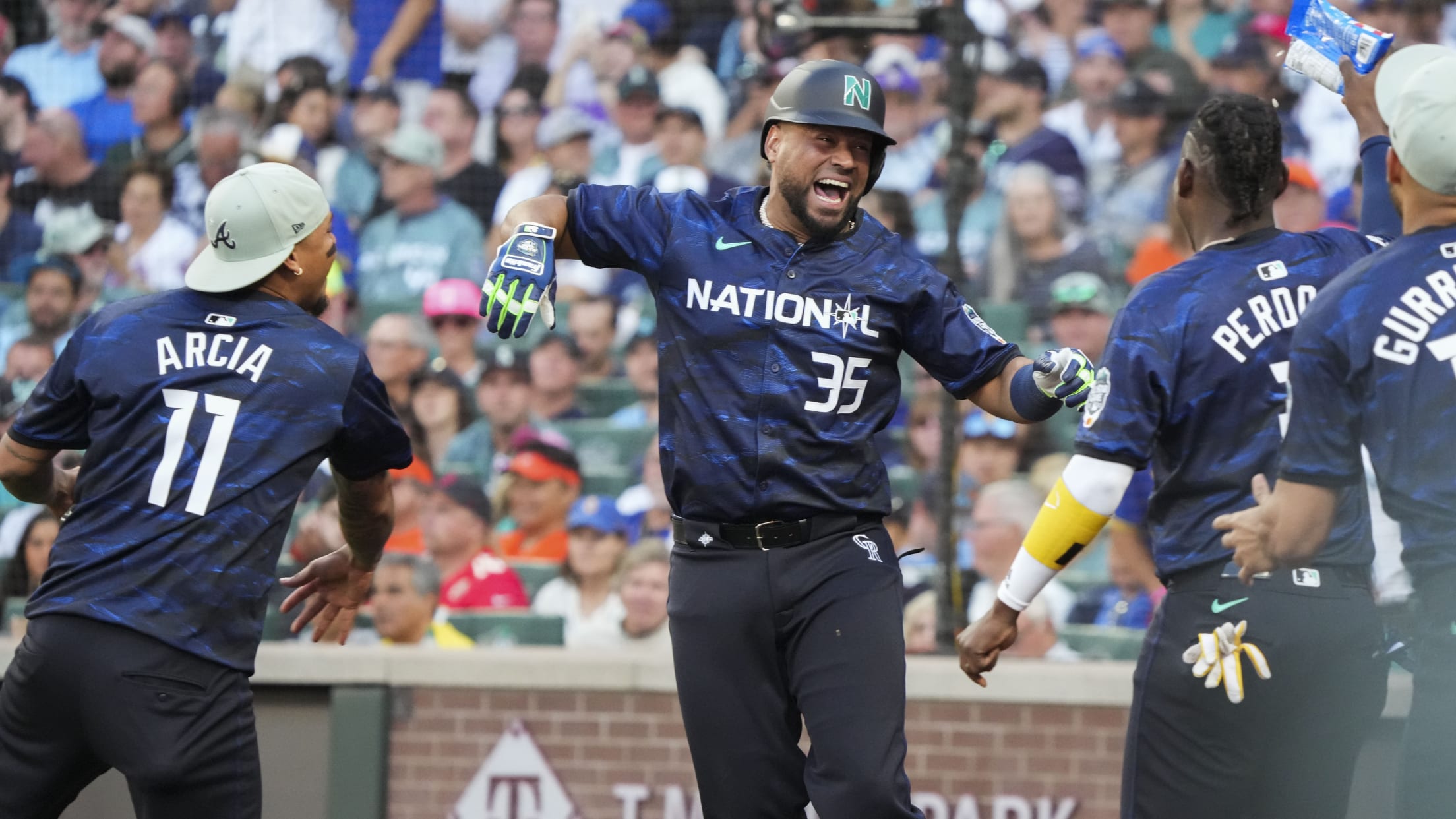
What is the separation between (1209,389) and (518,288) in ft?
5.24

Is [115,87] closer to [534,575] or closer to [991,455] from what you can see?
[534,575]

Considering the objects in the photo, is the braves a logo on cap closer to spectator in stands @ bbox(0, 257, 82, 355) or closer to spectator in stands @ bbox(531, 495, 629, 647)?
spectator in stands @ bbox(531, 495, 629, 647)

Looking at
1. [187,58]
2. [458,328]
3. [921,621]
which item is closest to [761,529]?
[921,621]

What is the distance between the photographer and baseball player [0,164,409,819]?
3.80m

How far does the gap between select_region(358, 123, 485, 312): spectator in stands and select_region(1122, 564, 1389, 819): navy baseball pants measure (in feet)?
19.4

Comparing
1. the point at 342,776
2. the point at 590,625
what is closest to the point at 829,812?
the point at 342,776

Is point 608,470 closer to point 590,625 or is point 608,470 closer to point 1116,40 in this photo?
point 590,625

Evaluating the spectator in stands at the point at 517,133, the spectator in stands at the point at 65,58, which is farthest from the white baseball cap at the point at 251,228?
the spectator in stands at the point at 65,58

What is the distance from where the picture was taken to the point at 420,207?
9312 mm

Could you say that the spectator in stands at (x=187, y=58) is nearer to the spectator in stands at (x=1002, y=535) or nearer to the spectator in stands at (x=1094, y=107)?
the spectator in stands at (x=1094, y=107)

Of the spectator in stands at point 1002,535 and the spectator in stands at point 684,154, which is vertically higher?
the spectator in stands at point 684,154

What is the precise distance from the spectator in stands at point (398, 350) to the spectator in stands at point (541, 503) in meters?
0.95

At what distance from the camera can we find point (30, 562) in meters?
7.66

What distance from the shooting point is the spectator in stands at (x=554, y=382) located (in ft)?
27.7
